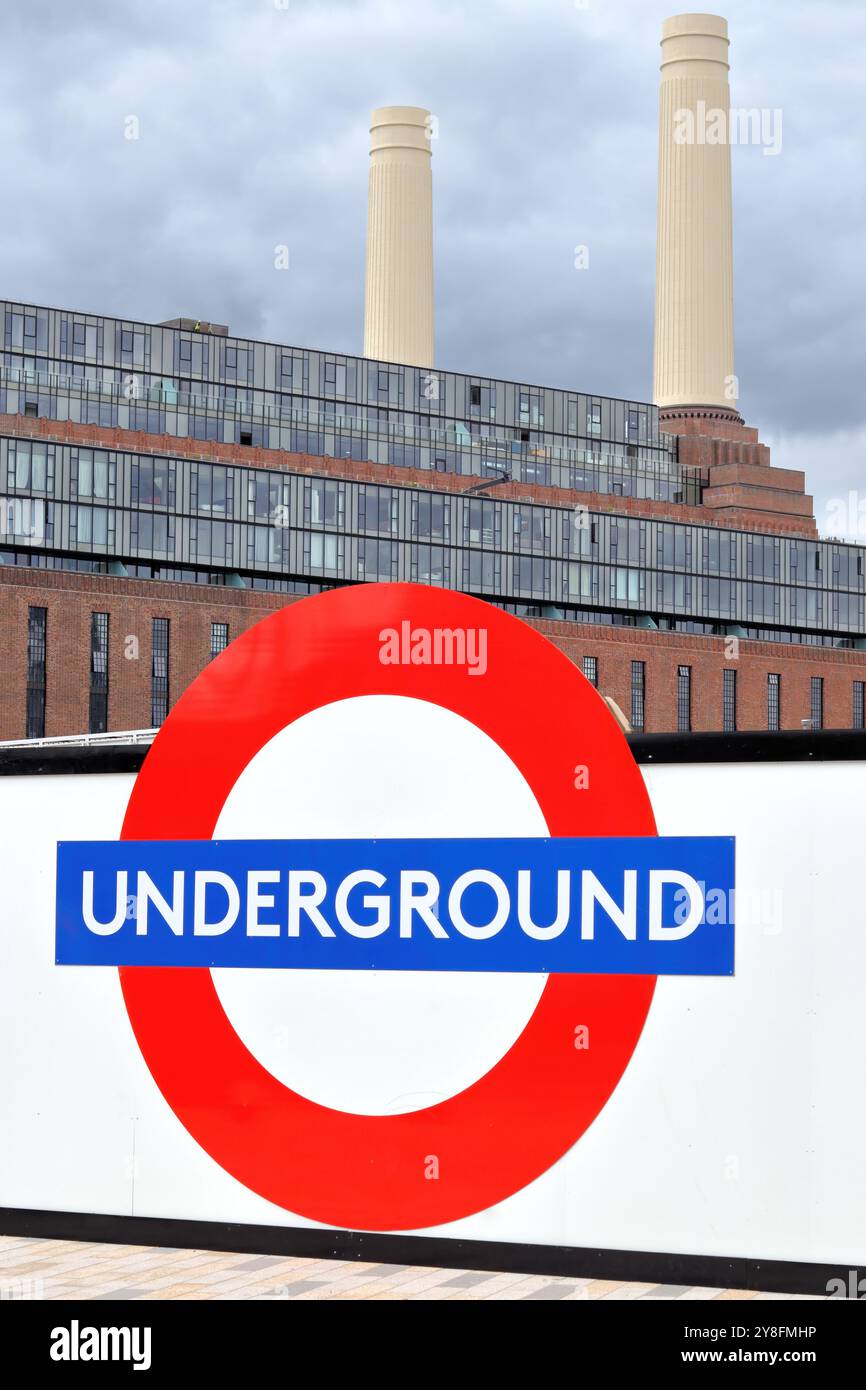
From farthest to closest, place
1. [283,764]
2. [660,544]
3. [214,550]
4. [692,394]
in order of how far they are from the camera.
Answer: [692,394] < [660,544] < [214,550] < [283,764]

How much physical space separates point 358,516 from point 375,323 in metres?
35.8

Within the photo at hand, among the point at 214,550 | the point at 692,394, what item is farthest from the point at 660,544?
the point at 214,550

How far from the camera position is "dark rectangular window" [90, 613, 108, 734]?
86.2 m

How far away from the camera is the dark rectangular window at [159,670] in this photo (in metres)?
88.5

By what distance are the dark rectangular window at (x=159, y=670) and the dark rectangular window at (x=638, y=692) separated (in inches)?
1165

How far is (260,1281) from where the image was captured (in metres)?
8.24

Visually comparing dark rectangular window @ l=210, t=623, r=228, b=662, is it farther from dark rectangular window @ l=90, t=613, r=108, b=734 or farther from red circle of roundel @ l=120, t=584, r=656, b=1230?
red circle of roundel @ l=120, t=584, r=656, b=1230

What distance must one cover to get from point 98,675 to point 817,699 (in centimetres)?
4900

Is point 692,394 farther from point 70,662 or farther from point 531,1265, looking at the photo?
point 531,1265

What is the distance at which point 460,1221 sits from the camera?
28.0 feet

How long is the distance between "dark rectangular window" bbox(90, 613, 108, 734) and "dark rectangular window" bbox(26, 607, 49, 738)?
258 cm

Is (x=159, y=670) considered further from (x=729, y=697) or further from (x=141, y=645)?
(x=729, y=697)

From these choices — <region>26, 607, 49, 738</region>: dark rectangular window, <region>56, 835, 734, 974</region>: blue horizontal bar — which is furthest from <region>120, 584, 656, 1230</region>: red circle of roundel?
<region>26, 607, 49, 738</region>: dark rectangular window

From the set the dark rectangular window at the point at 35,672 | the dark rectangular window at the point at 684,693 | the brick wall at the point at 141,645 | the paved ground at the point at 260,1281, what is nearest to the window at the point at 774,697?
the brick wall at the point at 141,645
